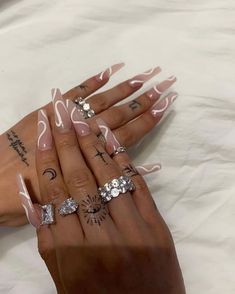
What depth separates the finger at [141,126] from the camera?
32.5 inches

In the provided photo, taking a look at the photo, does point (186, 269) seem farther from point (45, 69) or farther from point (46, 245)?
point (45, 69)

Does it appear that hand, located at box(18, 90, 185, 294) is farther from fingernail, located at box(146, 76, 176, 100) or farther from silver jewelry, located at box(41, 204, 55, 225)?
fingernail, located at box(146, 76, 176, 100)

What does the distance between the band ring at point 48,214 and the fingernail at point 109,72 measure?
24cm

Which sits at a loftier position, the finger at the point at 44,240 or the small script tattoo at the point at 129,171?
the small script tattoo at the point at 129,171

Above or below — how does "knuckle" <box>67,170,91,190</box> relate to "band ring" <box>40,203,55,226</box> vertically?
above

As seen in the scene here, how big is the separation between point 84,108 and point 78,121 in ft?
0.27

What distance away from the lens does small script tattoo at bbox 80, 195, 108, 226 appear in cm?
68

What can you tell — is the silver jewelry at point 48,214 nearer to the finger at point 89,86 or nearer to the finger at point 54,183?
the finger at point 54,183

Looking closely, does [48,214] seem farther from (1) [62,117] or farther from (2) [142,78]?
(2) [142,78]

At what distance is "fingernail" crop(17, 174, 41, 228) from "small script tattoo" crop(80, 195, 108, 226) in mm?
76

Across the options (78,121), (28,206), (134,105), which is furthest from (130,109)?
(28,206)

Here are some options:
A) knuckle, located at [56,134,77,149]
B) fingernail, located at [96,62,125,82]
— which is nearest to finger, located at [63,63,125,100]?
fingernail, located at [96,62,125,82]

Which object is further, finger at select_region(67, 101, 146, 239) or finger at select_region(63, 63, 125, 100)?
finger at select_region(63, 63, 125, 100)

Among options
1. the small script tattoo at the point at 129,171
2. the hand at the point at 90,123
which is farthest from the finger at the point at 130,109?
the small script tattoo at the point at 129,171
